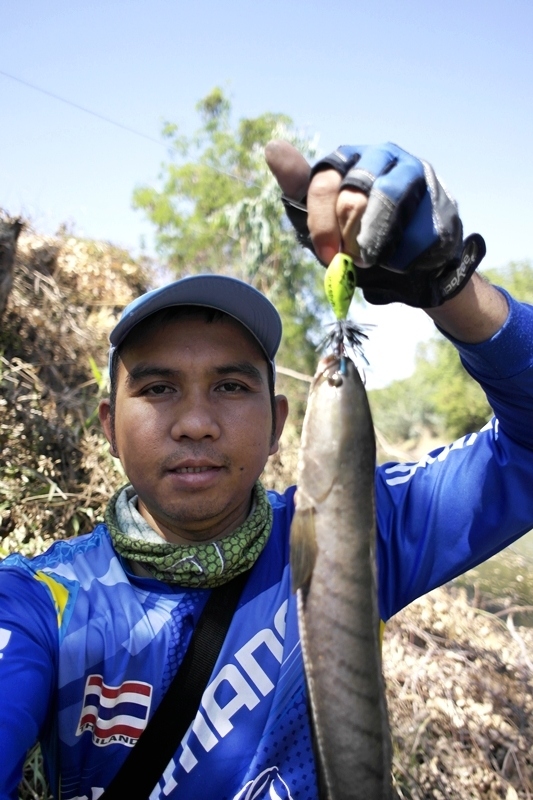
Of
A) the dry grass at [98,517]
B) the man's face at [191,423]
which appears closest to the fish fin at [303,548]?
the man's face at [191,423]

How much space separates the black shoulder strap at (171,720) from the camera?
1.82 metres

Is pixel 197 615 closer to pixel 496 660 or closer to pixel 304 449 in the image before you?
pixel 304 449

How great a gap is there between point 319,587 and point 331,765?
41 cm

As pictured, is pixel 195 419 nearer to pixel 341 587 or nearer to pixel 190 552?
pixel 190 552

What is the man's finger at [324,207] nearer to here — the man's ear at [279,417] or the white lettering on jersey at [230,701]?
the man's ear at [279,417]

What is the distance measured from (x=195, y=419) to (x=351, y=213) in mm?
758

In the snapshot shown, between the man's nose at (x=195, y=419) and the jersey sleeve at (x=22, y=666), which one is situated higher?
the man's nose at (x=195, y=419)

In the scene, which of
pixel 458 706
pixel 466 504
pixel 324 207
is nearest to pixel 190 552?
pixel 466 504

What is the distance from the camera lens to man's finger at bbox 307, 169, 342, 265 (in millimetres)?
1663

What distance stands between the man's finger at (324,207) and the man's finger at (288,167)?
0.10m

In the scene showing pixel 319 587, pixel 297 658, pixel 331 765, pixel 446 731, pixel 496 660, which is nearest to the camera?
pixel 331 765

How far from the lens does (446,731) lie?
169 inches

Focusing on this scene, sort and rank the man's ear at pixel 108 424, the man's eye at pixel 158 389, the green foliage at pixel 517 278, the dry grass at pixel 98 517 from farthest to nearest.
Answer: the green foliage at pixel 517 278, the dry grass at pixel 98 517, the man's ear at pixel 108 424, the man's eye at pixel 158 389

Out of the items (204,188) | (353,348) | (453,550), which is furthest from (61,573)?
(204,188)
